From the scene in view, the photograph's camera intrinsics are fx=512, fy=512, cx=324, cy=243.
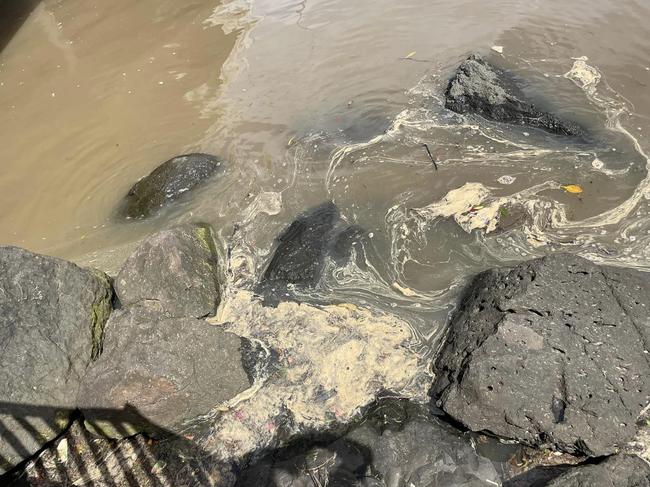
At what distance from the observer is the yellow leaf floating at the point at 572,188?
530 cm

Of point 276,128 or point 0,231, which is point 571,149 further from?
point 0,231

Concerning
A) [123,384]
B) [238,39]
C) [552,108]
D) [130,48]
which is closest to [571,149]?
[552,108]

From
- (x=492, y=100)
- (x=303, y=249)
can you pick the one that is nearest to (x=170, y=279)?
(x=303, y=249)

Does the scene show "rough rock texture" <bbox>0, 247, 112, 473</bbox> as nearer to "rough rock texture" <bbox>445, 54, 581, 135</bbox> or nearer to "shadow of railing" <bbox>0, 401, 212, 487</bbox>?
"shadow of railing" <bbox>0, 401, 212, 487</bbox>

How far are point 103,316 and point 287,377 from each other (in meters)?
1.80

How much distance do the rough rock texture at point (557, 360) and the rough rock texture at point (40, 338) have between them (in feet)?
9.62

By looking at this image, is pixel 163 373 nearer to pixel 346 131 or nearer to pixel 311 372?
pixel 311 372

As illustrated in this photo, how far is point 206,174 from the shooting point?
6355mm

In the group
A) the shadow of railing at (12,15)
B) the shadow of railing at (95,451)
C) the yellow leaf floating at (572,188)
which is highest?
the shadow of railing at (12,15)

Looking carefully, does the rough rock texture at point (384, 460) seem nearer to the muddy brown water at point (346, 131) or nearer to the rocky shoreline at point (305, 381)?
the rocky shoreline at point (305, 381)

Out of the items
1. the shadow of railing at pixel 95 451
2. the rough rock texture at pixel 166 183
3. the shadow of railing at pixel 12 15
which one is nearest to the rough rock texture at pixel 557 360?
the shadow of railing at pixel 95 451

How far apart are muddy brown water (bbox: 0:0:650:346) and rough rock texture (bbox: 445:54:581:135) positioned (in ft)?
0.70

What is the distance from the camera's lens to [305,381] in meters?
4.15

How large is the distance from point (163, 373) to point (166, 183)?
3.02 metres
